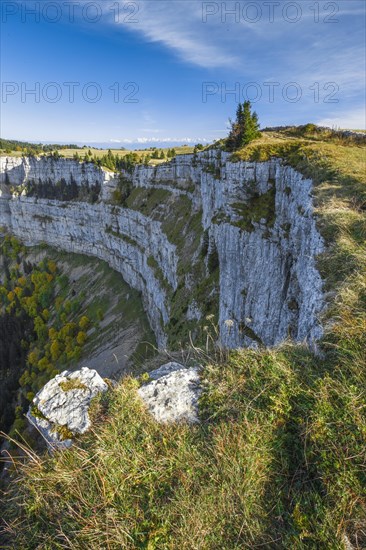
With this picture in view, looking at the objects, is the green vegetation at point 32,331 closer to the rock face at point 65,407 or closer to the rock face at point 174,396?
the rock face at point 65,407

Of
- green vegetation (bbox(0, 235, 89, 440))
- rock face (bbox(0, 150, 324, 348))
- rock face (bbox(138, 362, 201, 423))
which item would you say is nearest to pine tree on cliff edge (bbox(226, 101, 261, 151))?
rock face (bbox(0, 150, 324, 348))

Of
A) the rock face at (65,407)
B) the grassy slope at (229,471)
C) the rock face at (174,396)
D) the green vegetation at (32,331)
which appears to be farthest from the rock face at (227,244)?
the green vegetation at (32,331)

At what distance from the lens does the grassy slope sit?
4.96 meters

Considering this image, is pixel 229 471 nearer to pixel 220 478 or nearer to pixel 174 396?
pixel 220 478

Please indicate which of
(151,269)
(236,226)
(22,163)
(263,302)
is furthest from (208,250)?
(22,163)

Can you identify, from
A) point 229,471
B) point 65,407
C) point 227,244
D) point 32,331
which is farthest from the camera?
point 32,331

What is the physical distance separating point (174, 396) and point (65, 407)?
8.32 ft

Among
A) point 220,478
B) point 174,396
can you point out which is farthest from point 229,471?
point 174,396

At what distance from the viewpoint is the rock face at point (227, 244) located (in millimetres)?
16797

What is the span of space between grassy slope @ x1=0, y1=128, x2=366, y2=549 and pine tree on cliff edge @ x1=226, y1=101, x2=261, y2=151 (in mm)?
32483

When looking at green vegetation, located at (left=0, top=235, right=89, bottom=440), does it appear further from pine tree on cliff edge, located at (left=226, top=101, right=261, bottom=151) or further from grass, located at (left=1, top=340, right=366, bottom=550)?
grass, located at (left=1, top=340, right=366, bottom=550)

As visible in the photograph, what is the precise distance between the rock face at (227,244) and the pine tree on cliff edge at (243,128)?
2.26 meters

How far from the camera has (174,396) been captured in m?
7.05

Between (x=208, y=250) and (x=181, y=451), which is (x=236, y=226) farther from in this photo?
(x=181, y=451)
